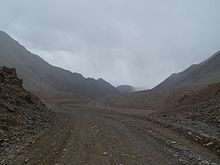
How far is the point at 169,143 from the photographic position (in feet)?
54.2

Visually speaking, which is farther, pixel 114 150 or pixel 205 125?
pixel 205 125

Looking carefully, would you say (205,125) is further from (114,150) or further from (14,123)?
(14,123)

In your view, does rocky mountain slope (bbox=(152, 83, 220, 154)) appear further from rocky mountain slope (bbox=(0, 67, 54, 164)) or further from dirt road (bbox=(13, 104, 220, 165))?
rocky mountain slope (bbox=(0, 67, 54, 164))

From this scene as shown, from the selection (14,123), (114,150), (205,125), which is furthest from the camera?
(205,125)

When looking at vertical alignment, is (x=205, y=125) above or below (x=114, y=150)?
above

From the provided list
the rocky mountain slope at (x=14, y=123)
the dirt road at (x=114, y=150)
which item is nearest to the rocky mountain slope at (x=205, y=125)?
the dirt road at (x=114, y=150)

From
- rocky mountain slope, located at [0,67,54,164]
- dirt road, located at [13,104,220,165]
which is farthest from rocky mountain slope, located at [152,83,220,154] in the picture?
rocky mountain slope, located at [0,67,54,164]

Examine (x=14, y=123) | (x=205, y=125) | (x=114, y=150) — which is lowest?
(x=114, y=150)

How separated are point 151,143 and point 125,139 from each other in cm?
176

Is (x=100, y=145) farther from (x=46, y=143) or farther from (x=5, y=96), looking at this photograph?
(x=5, y=96)

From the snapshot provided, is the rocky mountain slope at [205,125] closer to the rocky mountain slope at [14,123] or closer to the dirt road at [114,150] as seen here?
the dirt road at [114,150]

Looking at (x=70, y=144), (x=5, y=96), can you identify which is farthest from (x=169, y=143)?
(x=5, y=96)

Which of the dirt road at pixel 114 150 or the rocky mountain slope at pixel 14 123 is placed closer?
the dirt road at pixel 114 150

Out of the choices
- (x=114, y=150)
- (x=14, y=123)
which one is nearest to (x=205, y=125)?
(x=114, y=150)
